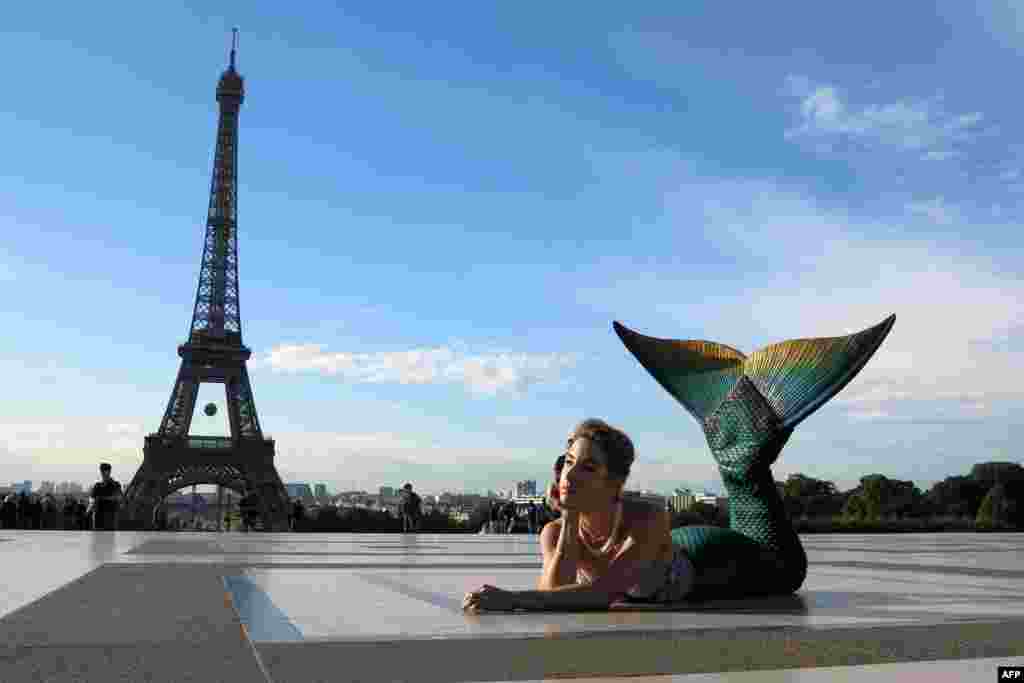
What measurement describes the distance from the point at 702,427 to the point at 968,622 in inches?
82.6

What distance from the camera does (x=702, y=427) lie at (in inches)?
258

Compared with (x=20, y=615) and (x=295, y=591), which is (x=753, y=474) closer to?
(x=295, y=591)

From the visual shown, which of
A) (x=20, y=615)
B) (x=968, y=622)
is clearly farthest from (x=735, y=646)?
(x=20, y=615)

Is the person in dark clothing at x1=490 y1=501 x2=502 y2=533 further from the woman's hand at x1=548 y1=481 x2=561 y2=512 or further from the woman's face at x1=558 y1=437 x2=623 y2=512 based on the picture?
the woman's face at x1=558 y1=437 x2=623 y2=512

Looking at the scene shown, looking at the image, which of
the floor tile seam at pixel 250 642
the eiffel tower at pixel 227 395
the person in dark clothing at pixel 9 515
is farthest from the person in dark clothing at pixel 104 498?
the eiffel tower at pixel 227 395

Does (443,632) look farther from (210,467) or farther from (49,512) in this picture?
(210,467)

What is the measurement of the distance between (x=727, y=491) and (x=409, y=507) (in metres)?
16.5

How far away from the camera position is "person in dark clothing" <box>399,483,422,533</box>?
22172mm

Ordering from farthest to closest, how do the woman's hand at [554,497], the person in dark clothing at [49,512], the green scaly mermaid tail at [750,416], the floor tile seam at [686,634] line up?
the person in dark clothing at [49,512]
the green scaly mermaid tail at [750,416]
the woman's hand at [554,497]
the floor tile seam at [686,634]

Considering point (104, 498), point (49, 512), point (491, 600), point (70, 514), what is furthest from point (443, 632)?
point (49, 512)

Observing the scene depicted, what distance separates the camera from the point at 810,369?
20.1ft

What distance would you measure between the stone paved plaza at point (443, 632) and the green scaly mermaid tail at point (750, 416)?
0.90 ft

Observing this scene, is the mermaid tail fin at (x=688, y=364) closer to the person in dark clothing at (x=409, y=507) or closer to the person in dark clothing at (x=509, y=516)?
the person in dark clothing at (x=409, y=507)

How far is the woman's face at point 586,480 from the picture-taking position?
5043mm
